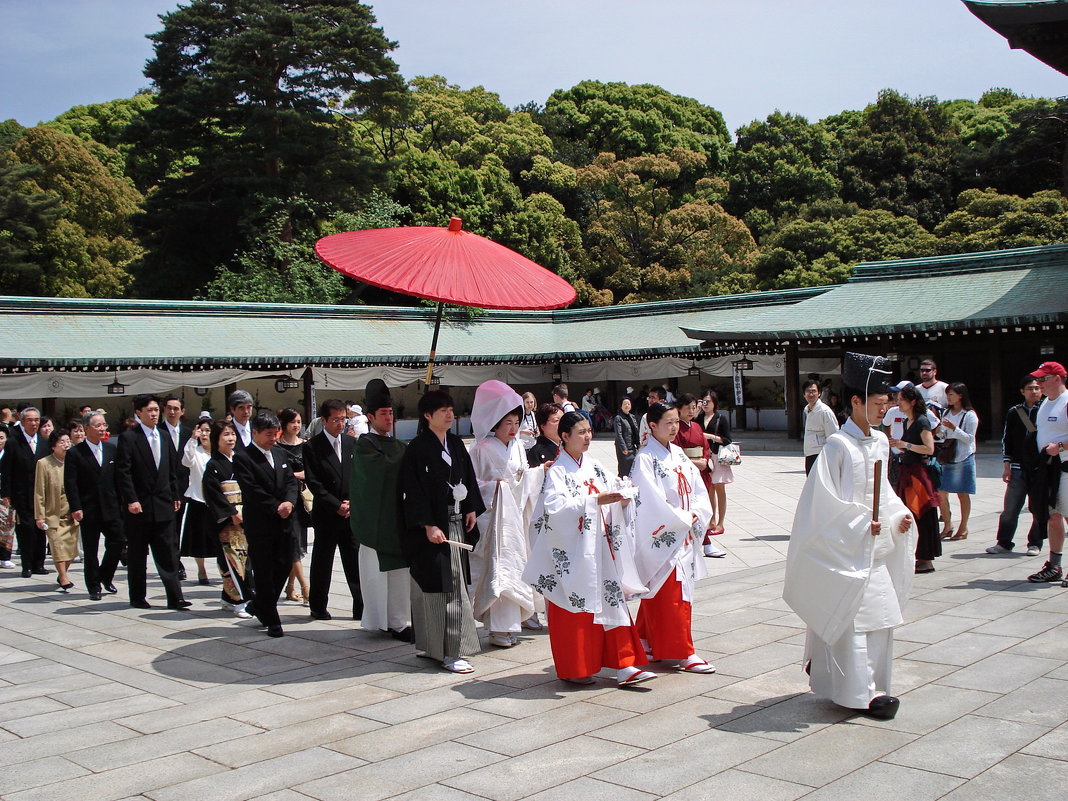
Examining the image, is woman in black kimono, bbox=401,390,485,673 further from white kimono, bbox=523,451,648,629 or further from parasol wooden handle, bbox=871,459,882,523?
parasol wooden handle, bbox=871,459,882,523

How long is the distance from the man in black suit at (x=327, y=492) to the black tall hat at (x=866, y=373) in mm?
3623

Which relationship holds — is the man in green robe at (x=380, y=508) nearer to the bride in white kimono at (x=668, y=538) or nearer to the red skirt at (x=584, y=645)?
the red skirt at (x=584, y=645)

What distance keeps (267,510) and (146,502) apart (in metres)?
1.51

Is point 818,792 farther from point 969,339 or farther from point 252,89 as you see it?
point 252,89

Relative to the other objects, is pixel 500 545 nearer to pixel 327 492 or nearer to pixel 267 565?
pixel 327 492

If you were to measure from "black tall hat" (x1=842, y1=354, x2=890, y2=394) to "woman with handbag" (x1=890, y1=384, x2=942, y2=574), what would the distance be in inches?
117

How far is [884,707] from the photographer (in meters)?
4.23

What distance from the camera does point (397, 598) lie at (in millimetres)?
6340

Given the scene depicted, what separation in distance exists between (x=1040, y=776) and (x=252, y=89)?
33.4 meters

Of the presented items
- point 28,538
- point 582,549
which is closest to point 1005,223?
point 28,538

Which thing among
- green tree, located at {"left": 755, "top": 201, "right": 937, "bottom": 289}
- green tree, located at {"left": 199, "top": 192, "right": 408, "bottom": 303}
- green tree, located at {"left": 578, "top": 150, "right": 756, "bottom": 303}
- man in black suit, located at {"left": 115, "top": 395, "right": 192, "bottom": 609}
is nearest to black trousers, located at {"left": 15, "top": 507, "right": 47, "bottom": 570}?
man in black suit, located at {"left": 115, "top": 395, "right": 192, "bottom": 609}

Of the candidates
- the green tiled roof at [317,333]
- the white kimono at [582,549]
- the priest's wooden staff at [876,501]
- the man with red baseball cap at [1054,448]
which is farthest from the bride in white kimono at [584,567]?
the green tiled roof at [317,333]

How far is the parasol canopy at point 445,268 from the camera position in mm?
5301

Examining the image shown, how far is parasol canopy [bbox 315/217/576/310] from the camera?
530cm
